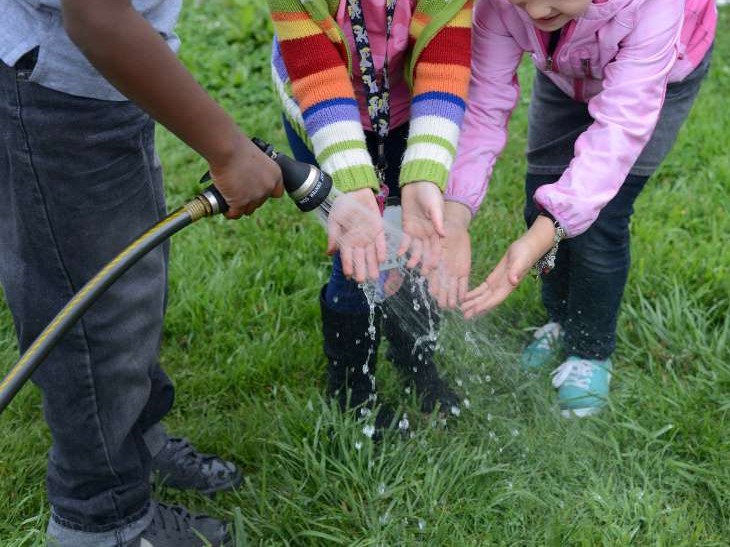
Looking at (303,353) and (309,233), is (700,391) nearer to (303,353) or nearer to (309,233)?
(303,353)

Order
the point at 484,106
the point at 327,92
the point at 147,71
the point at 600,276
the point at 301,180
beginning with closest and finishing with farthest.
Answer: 1. the point at 147,71
2. the point at 301,180
3. the point at 327,92
4. the point at 484,106
5. the point at 600,276

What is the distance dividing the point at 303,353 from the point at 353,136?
3.06 feet

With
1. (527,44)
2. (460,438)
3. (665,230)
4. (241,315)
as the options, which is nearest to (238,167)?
(527,44)

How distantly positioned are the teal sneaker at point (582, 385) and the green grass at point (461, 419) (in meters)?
0.05

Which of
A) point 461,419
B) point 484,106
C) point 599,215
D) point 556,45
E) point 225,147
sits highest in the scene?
point 225,147

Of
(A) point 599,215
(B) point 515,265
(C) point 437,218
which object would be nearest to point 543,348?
(A) point 599,215

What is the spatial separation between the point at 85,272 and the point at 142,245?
0.27 metres

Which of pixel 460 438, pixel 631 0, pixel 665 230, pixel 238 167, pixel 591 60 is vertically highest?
pixel 238 167

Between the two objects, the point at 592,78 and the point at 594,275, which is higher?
the point at 592,78

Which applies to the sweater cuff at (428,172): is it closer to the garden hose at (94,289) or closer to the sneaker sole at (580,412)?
the garden hose at (94,289)

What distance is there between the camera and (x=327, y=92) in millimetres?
1869

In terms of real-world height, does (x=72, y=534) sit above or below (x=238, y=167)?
below

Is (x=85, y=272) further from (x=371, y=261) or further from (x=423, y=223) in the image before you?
(x=423, y=223)

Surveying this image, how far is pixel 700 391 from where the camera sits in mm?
2449
